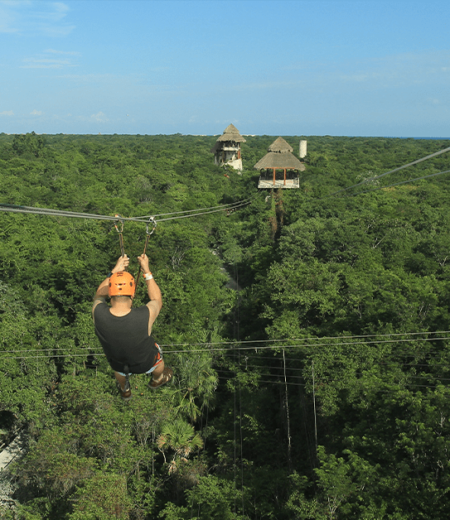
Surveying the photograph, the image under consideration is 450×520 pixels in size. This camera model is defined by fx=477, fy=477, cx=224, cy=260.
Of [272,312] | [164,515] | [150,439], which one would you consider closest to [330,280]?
[272,312]

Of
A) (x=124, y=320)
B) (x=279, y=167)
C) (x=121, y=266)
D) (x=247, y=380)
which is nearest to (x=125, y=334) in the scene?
(x=124, y=320)

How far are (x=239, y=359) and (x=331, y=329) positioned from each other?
4.20 meters

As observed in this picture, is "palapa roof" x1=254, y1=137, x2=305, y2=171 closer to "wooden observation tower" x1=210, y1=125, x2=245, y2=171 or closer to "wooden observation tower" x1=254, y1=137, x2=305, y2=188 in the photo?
"wooden observation tower" x1=254, y1=137, x2=305, y2=188

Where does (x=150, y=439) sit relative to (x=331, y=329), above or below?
below

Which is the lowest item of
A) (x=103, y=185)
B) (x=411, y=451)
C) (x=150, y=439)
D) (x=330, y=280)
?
(x=150, y=439)

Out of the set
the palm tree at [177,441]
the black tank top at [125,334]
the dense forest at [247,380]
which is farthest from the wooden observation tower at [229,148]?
the black tank top at [125,334]

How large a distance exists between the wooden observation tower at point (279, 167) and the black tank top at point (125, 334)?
3893cm

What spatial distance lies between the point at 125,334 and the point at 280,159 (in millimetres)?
39974

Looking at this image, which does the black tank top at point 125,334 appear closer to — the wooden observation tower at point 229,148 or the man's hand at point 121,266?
the man's hand at point 121,266

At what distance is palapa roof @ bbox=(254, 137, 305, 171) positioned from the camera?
42906mm

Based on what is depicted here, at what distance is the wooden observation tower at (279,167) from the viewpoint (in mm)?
43031

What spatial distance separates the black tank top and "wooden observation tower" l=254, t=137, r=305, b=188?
38.9m

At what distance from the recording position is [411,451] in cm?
1179

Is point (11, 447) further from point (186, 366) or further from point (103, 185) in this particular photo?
point (103, 185)
